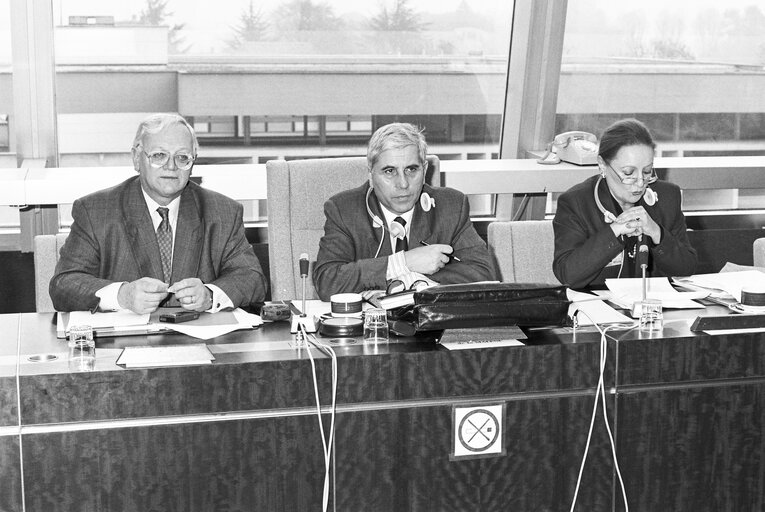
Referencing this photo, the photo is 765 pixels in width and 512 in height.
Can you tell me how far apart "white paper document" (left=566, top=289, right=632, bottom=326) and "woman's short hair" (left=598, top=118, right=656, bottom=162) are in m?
0.58

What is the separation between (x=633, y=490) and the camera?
2338mm

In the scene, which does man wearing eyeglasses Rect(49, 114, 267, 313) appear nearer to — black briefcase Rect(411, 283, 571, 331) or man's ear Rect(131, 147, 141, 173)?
man's ear Rect(131, 147, 141, 173)

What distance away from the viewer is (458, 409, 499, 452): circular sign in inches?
88.6

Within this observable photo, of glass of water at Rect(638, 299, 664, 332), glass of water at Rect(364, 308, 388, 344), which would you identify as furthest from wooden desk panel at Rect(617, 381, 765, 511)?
glass of water at Rect(364, 308, 388, 344)

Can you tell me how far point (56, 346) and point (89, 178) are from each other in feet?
6.33

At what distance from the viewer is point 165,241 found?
2980 millimetres

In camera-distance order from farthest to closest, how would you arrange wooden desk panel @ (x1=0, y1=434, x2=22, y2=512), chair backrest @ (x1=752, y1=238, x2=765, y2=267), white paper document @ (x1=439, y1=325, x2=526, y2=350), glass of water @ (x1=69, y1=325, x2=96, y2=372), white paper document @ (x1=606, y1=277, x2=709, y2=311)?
chair backrest @ (x1=752, y1=238, x2=765, y2=267), white paper document @ (x1=606, y1=277, x2=709, y2=311), white paper document @ (x1=439, y1=325, x2=526, y2=350), glass of water @ (x1=69, y1=325, x2=96, y2=372), wooden desk panel @ (x1=0, y1=434, x2=22, y2=512)

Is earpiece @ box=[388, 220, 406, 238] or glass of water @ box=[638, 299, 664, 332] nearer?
glass of water @ box=[638, 299, 664, 332]

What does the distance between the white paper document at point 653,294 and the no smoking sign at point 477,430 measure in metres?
0.57

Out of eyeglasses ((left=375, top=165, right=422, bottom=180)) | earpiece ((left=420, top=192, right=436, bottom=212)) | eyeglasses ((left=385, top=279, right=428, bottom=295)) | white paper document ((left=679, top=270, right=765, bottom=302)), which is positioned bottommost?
eyeglasses ((left=385, top=279, right=428, bottom=295))

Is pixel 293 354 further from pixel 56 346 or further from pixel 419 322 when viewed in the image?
pixel 56 346

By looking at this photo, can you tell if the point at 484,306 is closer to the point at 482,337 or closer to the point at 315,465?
the point at 482,337

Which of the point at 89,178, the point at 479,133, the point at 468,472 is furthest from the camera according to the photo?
the point at 479,133

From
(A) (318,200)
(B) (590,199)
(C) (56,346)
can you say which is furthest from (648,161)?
(C) (56,346)
